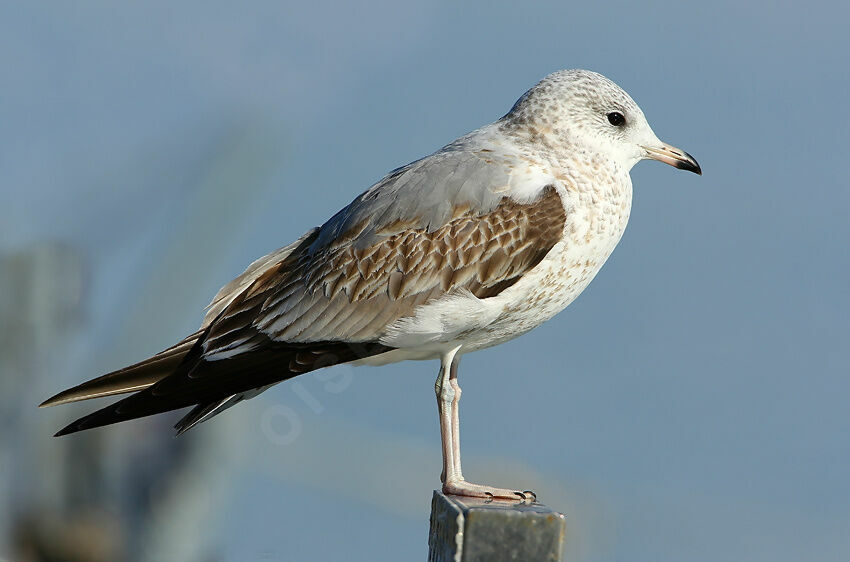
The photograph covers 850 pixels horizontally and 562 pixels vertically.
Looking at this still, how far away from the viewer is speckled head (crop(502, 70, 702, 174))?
9438mm

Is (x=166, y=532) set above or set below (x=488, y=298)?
below

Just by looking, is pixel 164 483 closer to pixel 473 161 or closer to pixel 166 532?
pixel 166 532

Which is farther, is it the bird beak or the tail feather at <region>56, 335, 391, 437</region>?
the bird beak

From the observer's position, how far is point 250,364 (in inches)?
357

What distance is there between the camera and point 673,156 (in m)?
9.88

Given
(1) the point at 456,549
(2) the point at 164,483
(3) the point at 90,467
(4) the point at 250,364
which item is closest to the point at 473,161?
(4) the point at 250,364

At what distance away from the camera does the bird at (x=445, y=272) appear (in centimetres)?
874

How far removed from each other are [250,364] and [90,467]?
45.3 ft

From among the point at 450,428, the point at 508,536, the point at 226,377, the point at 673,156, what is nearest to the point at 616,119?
the point at 673,156

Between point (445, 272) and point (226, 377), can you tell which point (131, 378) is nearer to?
point (226, 377)

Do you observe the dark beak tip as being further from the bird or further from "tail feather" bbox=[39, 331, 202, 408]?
"tail feather" bbox=[39, 331, 202, 408]

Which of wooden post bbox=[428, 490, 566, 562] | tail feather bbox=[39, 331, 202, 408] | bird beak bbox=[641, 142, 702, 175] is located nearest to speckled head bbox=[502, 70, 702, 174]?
bird beak bbox=[641, 142, 702, 175]

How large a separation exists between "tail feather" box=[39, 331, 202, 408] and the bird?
1 cm

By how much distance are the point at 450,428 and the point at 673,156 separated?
9.87ft
